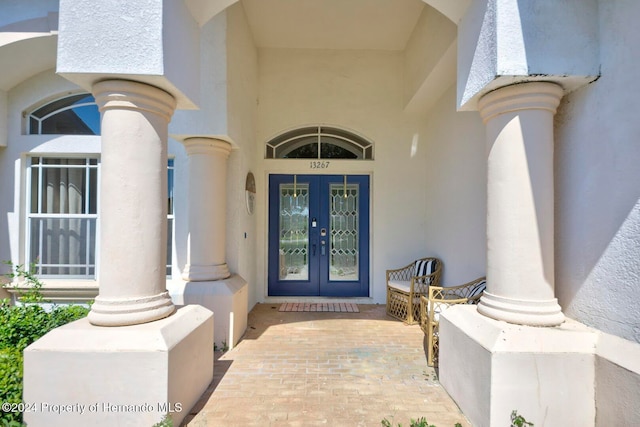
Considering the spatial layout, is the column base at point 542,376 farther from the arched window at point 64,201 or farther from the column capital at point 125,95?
the arched window at point 64,201

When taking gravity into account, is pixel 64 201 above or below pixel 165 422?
above

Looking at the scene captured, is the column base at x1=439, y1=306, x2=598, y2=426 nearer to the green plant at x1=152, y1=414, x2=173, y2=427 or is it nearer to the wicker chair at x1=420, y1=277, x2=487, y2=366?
the wicker chair at x1=420, y1=277, x2=487, y2=366

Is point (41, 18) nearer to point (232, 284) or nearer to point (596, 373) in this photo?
point (232, 284)

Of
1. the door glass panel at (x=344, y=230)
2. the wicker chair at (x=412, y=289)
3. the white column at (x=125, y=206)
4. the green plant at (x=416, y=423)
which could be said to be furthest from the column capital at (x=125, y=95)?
the door glass panel at (x=344, y=230)

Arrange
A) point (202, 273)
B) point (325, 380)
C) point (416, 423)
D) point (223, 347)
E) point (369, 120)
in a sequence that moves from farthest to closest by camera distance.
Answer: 1. point (369, 120)
2. point (202, 273)
3. point (223, 347)
4. point (325, 380)
5. point (416, 423)

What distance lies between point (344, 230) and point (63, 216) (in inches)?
Result: 176

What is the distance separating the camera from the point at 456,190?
15.2 feet

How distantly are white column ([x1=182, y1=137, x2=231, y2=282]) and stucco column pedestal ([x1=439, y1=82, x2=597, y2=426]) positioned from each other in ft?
9.30

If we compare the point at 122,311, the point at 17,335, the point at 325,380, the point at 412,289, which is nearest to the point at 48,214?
the point at 17,335

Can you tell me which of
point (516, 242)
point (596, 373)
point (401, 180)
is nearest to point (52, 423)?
point (516, 242)

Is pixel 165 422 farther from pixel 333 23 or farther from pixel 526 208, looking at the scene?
pixel 333 23

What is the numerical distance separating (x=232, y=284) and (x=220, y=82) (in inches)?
96.0

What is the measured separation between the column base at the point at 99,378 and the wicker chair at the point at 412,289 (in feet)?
11.2

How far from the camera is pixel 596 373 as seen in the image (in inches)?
79.3
